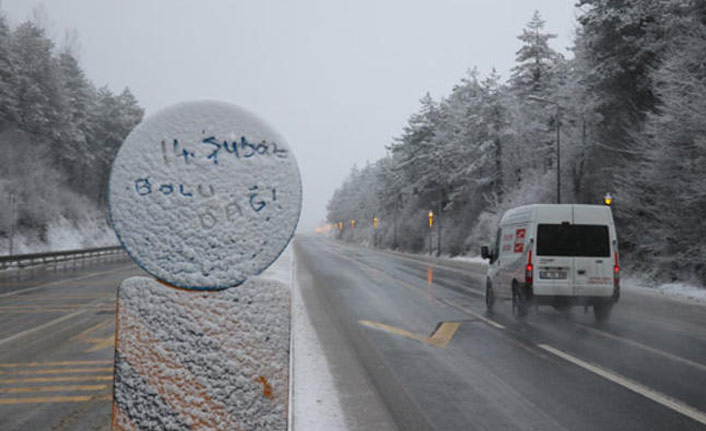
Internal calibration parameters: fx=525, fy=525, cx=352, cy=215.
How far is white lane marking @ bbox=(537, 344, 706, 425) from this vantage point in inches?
202

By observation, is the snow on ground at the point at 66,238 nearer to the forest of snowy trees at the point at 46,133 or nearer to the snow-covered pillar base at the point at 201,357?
the forest of snowy trees at the point at 46,133

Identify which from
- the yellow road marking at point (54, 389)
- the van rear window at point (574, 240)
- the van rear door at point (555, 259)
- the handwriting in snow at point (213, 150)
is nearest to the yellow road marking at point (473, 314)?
the van rear door at point (555, 259)

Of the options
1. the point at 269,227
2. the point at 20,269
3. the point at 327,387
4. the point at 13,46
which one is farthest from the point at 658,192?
the point at 13,46

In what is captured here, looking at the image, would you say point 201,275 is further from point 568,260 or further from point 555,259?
point 568,260

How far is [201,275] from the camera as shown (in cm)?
180

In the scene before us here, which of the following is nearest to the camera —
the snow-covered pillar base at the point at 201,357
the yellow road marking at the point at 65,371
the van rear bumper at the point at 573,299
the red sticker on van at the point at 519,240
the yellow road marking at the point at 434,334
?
the snow-covered pillar base at the point at 201,357

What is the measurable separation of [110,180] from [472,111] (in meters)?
51.4

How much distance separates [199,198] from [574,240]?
34.6 feet

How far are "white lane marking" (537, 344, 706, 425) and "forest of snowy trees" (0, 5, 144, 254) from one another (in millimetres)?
40536

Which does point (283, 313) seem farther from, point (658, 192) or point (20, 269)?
point (20, 269)

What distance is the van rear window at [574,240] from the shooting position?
36.0ft

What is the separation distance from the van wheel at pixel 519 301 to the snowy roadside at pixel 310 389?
4.63m

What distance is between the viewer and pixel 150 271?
1.79 m

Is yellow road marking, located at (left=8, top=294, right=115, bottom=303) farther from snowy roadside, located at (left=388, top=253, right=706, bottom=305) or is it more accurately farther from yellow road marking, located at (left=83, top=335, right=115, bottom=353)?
snowy roadside, located at (left=388, top=253, right=706, bottom=305)
